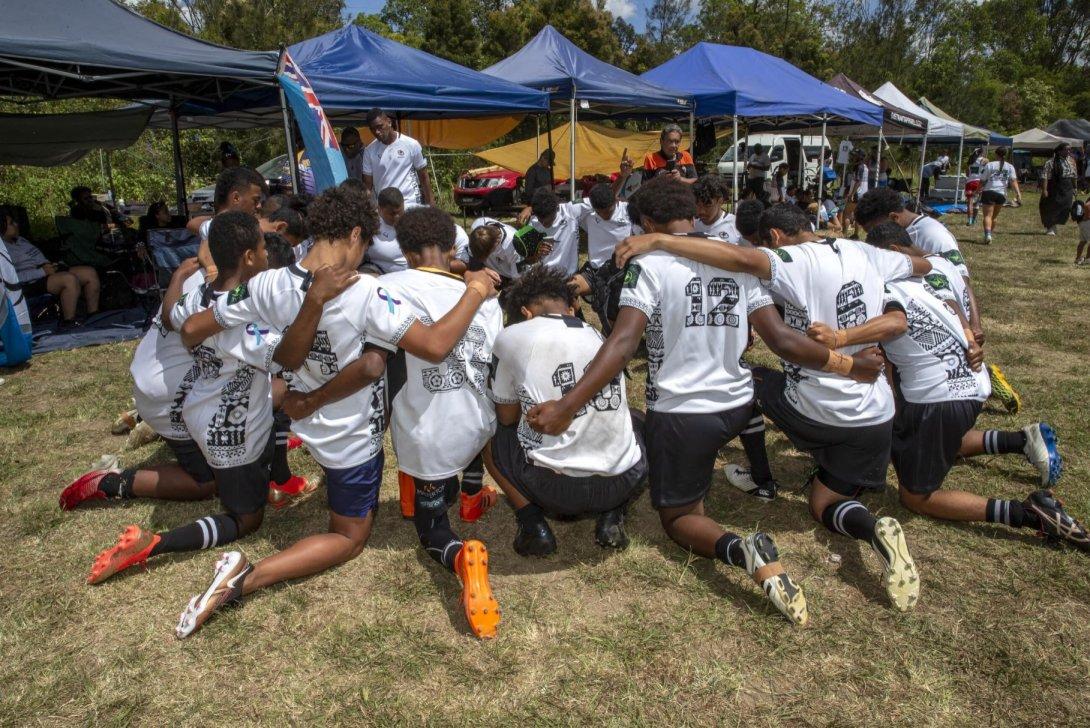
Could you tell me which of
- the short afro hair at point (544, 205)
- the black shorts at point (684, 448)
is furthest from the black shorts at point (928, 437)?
the short afro hair at point (544, 205)

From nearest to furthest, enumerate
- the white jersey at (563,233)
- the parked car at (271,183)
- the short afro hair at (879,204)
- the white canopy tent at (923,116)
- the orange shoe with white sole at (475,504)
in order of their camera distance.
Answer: the orange shoe with white sole at (475,504), the short afro hair at (879,204), the white jersey at (563,233), the parked car at (271,183), the white canopy tent at (923,116)

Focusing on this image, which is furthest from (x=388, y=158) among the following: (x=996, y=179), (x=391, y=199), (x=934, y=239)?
(x=996, y=179)

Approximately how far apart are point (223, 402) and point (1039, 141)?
117ft

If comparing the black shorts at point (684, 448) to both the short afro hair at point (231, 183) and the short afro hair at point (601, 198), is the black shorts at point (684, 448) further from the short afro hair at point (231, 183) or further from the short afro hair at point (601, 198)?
the short afro hair at point (601, 198)

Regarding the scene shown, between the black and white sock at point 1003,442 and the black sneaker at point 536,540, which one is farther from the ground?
the black and white sock at point 1003,442

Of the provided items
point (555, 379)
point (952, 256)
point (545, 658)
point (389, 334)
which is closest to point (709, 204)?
point (952, 256)

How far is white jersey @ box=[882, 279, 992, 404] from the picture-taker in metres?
3.42

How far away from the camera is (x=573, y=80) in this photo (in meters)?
10.1

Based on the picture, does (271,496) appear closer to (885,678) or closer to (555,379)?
(555,379)

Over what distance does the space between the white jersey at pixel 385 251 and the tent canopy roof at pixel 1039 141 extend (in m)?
31.8

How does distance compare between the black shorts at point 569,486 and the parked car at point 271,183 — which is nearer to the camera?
the black shorts at point 569,486

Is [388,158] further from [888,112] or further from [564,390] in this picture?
[888,112]

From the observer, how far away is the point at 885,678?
8.26 feet

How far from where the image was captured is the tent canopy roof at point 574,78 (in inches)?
402
